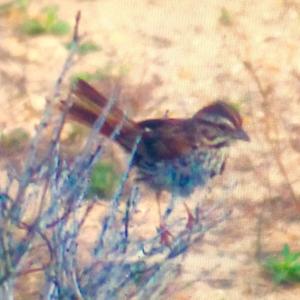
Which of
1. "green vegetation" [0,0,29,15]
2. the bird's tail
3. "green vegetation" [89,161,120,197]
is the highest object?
"green vegetation" [0,0,29,15]

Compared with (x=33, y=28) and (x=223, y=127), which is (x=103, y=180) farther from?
(x=33, y=28)

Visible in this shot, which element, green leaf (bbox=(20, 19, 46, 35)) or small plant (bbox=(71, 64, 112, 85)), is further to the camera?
green leaf (bbox=(20, 19, 46, 35))

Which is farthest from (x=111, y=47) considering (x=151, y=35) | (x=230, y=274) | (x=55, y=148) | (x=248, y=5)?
(x=55, y=148)

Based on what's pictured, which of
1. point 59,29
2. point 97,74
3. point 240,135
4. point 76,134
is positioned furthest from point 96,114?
point 59,29

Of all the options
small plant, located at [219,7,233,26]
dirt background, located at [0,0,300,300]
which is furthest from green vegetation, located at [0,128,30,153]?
small plant, located at [219,7,233,26]

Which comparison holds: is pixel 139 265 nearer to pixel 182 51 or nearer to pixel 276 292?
pixel 276 292

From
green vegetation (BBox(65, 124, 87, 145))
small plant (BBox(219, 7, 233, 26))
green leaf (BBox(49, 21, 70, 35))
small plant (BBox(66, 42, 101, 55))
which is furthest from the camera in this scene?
small plant (BBox(219, 7, 233, 26))

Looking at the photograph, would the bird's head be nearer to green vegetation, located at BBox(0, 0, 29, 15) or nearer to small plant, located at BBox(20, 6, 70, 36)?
small plant, located at BBox(20, 6, 70, 36)
